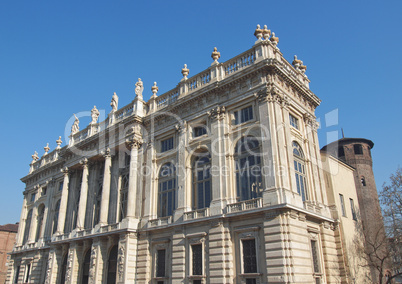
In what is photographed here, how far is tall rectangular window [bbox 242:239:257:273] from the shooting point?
20422 mm

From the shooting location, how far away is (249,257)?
68.1 ft

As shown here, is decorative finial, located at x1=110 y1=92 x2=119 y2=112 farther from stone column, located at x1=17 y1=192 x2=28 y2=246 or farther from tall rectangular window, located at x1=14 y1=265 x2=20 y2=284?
tall rectangular window, located at x1=14 y1=265 x2=20 y2=284

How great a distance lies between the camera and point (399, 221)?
92.0 ft

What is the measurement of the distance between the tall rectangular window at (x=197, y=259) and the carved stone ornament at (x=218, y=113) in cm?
914

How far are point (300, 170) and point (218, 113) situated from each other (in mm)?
7225

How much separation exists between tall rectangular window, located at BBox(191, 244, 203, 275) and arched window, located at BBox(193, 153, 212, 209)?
297cm

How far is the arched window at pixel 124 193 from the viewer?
30866 mm

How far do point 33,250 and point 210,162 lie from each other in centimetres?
2787

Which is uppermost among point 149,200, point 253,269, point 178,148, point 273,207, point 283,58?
point 283,58

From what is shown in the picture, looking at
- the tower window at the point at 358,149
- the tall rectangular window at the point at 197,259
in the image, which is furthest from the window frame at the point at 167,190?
the tower window at the point at 358,149

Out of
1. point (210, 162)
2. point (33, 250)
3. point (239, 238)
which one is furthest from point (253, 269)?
point (33, 250)

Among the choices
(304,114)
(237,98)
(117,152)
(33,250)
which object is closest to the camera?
(237,98)

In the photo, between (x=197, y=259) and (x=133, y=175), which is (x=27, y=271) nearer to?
(x=133, y=175)

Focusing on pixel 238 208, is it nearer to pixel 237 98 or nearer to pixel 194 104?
pixel 237 98
